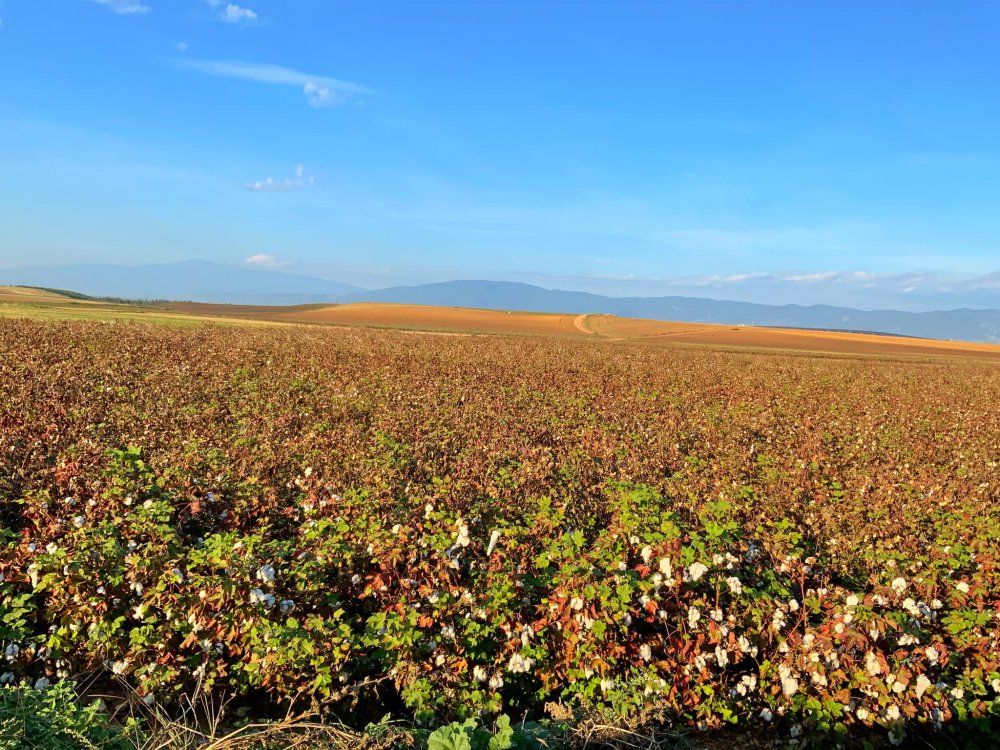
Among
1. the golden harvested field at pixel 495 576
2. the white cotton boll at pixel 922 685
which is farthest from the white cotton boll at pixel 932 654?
the white cotton boll at pixel 922 685

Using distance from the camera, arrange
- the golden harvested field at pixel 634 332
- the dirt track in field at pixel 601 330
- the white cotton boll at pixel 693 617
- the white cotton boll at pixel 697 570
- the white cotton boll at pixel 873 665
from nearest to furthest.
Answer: the white cotton boll at pixel 873 665, the white cotton boll at pixel 693 617, the white cotton boll at pixel 697 570, the dirt track in field at pixel 601 330, the golden harvested field at pixel 634 332

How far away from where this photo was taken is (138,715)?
4781 mm

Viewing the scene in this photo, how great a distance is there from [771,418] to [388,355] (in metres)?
15.8

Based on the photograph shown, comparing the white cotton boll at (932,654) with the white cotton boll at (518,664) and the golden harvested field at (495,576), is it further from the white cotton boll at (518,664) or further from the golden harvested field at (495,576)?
the white cotton boll at (518,664)

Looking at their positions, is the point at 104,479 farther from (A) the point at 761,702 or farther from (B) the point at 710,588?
(A) the point at 761,702

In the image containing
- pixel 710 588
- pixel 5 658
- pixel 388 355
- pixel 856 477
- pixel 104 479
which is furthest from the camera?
pixel 388 355

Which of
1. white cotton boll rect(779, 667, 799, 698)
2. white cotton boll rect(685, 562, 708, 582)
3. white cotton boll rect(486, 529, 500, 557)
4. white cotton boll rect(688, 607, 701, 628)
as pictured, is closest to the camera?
white cotton boll rect(779, 667, 799, 698)

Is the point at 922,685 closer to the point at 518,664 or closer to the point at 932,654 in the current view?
the point at 932,654

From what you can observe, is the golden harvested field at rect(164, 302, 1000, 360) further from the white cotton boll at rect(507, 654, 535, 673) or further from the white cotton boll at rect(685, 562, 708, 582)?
the white cotton boll at rect(507, 654, 535, 673)

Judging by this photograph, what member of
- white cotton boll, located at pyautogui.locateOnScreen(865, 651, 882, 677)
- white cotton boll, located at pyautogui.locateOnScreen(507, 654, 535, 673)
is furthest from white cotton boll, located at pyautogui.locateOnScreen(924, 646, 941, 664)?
white cotton boll, located at pyautogui.locateOnScreen(507, 654, 535, 673)

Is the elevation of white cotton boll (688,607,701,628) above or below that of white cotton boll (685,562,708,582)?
below

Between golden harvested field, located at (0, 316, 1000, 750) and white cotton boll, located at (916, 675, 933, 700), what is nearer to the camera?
white cotton boll, located at (916, 675, 933, 700)

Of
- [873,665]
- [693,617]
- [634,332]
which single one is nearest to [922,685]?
[873,665]

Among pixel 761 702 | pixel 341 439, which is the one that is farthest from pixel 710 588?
pixel 341 439
